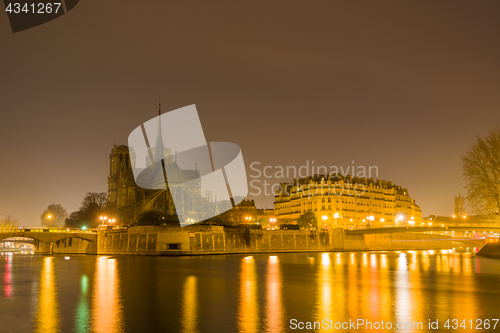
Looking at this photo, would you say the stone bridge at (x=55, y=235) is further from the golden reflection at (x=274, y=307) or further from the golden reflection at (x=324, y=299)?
the golden reflection at (x=324, y=299)

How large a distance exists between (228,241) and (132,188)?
4706 cm

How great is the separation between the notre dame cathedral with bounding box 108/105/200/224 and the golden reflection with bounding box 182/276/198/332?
71801 mm

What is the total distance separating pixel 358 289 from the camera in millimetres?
27812

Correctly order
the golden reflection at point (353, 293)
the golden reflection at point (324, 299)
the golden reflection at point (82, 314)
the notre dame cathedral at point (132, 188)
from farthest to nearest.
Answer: the notre dame cathedral at point (132, 188)
the golden reflection at point (353, 293)
the golden reflection at point (324, 299)
the golden reflection at point (82, 314)

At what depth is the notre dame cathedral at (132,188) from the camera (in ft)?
345

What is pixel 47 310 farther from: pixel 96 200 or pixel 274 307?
pixel 96 200

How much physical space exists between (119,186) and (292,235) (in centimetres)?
5507

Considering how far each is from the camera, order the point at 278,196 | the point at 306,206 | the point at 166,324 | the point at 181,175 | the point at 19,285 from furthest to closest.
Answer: the point at 278,196 → the point at 306,206 → the point at 181,175 → the point at 19,285 → the point at 166,324

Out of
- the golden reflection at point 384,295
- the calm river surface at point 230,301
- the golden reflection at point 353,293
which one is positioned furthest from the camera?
the golden reflection at point 353,293

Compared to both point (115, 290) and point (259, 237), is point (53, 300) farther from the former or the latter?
point (259, 237)

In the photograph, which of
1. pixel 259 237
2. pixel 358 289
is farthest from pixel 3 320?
pixel 259 237

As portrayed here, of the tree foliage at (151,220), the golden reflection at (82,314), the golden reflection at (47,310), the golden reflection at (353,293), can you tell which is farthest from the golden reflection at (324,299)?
the tree foliage at (151,220)

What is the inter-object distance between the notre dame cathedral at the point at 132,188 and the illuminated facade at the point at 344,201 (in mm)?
35287

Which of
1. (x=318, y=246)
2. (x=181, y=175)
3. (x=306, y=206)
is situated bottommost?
(x=318, y=246)
